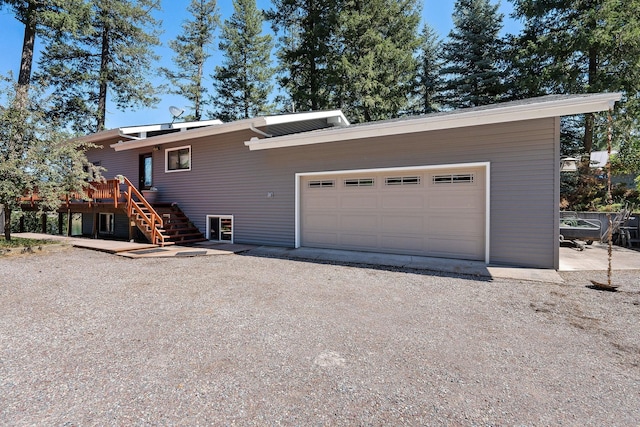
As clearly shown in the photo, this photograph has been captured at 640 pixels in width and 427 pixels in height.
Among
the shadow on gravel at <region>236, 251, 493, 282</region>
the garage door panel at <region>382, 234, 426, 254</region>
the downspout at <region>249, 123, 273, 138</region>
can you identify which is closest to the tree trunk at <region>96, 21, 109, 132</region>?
the downspout at <region>249, 123, 273, 138</region>

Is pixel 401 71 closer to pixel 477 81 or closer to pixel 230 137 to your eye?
pixel 477 81

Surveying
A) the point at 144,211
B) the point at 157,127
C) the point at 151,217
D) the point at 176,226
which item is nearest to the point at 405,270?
the point at 151,217

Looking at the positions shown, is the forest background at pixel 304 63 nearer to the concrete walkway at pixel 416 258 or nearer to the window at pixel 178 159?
the window at pixel 178 159


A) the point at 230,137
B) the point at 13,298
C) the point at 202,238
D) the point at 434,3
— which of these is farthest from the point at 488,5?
the point at 13,298

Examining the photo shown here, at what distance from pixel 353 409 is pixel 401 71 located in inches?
773

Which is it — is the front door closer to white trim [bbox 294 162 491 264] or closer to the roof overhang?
the roof overhang

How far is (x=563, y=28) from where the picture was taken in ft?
48.6

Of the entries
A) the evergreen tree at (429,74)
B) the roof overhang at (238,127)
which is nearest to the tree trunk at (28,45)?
the roof overhang at (238,127)

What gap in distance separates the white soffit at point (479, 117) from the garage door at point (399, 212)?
1023 mm

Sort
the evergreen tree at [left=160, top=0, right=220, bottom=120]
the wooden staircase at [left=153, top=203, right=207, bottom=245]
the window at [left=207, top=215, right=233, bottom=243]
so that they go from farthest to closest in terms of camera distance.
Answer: the evergreen tree at [left=160, top=0, right=220, bottom=120] < the window at [left=207, top=215, right=233, bottom=243] < the wooden staircase at [left=153, top=203, right=207, bottom=245]

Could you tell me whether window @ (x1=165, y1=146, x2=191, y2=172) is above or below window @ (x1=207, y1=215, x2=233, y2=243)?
above

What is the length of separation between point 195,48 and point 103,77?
280 inches

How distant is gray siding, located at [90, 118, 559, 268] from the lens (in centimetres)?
597

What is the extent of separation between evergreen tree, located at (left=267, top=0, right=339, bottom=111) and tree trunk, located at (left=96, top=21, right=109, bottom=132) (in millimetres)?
10101
